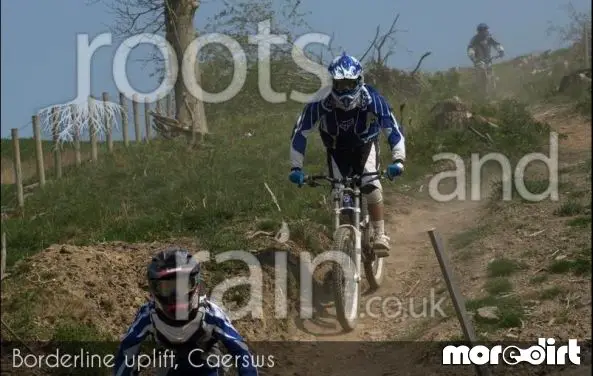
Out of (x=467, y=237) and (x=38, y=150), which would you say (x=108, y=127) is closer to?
(x=38, y=150)

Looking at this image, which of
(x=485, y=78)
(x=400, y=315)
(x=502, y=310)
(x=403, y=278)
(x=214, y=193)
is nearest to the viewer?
(x=502, y=310)

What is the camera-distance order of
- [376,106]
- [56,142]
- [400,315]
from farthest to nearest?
[56,142]
[400,315]
[376,106]

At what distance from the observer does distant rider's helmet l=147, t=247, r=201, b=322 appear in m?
5.41

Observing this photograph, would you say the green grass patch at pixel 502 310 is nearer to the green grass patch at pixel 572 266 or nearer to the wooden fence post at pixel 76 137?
the green grass patch at pixel 572 266

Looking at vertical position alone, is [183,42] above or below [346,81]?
above

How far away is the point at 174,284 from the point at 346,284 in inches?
144

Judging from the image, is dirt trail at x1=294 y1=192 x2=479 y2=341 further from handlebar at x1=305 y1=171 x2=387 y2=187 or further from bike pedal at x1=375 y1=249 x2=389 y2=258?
handlebar at x1=305 y1=171 x2=387 y2=187

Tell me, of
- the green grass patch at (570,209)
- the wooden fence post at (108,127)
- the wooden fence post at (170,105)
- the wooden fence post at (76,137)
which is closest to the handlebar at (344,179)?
the green grass patch at (570,209)

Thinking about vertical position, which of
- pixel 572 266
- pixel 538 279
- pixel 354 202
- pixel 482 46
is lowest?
pixel 538 279

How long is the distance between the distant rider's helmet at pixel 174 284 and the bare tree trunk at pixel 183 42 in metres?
13.5

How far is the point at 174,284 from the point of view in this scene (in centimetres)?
544

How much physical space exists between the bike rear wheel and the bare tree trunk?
9313 mm

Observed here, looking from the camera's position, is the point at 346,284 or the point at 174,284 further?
the point at 346,284

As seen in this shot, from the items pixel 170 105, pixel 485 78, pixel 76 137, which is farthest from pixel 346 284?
pixel 485 78
